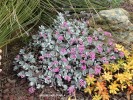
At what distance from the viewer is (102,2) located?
3812 mm

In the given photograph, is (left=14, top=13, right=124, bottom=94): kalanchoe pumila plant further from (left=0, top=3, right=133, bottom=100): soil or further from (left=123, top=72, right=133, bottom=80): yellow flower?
(left=123, top=72, right=133, bottom=80): yellow flower

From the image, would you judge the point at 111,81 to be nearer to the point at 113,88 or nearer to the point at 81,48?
the point at 113,88

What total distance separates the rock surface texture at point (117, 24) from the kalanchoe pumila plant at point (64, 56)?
168mm

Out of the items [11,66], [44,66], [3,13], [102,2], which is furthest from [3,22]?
[102,2]

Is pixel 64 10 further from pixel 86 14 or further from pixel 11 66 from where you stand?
pixel 11 66

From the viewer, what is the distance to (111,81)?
3.00 meters

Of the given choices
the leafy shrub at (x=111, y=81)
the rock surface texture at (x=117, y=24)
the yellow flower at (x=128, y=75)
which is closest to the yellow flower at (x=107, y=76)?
the leafy shrub at (x=111, y=81)

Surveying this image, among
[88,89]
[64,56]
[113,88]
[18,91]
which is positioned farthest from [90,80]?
[18,91]

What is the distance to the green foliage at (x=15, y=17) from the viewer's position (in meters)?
3.18

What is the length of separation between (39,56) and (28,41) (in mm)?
275

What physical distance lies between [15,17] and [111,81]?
1.07 m

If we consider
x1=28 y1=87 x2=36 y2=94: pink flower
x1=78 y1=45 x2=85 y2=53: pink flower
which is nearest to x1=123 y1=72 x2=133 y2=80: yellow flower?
x1=78 y1=45 x2=85 y2=53: pink flower

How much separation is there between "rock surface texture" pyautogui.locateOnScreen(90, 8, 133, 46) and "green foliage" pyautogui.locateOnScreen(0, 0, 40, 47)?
632mm

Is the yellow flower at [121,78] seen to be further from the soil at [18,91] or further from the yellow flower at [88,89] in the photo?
the yellow flower at [88,89]
